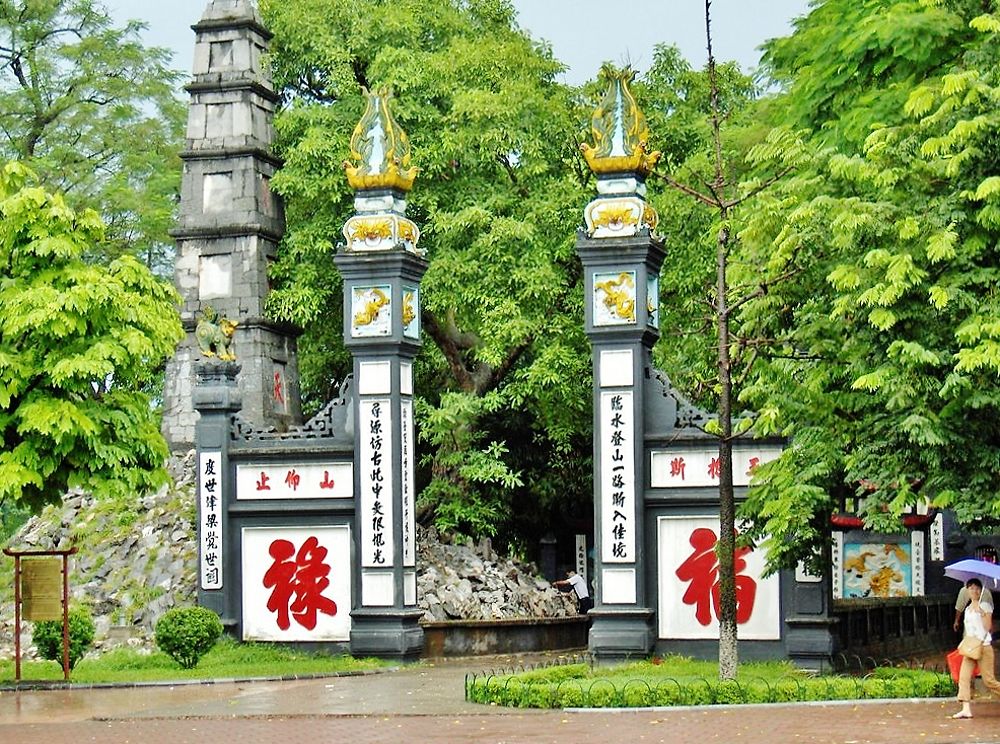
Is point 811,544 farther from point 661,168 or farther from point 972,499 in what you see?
point 661,168

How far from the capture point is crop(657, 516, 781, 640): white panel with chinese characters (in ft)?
69.5

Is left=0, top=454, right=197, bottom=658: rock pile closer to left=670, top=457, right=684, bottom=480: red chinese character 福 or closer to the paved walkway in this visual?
the paved walkway

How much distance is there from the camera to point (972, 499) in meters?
16.8

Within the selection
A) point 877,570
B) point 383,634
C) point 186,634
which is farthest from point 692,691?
point 877,570

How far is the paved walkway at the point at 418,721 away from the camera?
14586 mm

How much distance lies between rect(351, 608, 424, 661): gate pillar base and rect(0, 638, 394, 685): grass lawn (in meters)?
0.20

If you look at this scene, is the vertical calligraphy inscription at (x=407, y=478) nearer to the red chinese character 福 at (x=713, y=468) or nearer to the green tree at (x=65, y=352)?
the green tree at (x=65, y=352)

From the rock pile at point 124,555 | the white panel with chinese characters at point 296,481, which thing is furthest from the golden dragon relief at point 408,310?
the rock pile at point 124,555

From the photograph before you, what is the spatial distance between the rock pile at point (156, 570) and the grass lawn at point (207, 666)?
7.47ft

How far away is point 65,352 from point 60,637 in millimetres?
3898

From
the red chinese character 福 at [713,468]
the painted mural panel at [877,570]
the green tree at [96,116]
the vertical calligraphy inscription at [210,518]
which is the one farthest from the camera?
the green tree at [96,116]

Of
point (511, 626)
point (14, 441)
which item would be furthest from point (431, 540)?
point (14, 441)

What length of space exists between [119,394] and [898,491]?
9.29m

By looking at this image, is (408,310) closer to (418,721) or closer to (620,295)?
(620,295)
